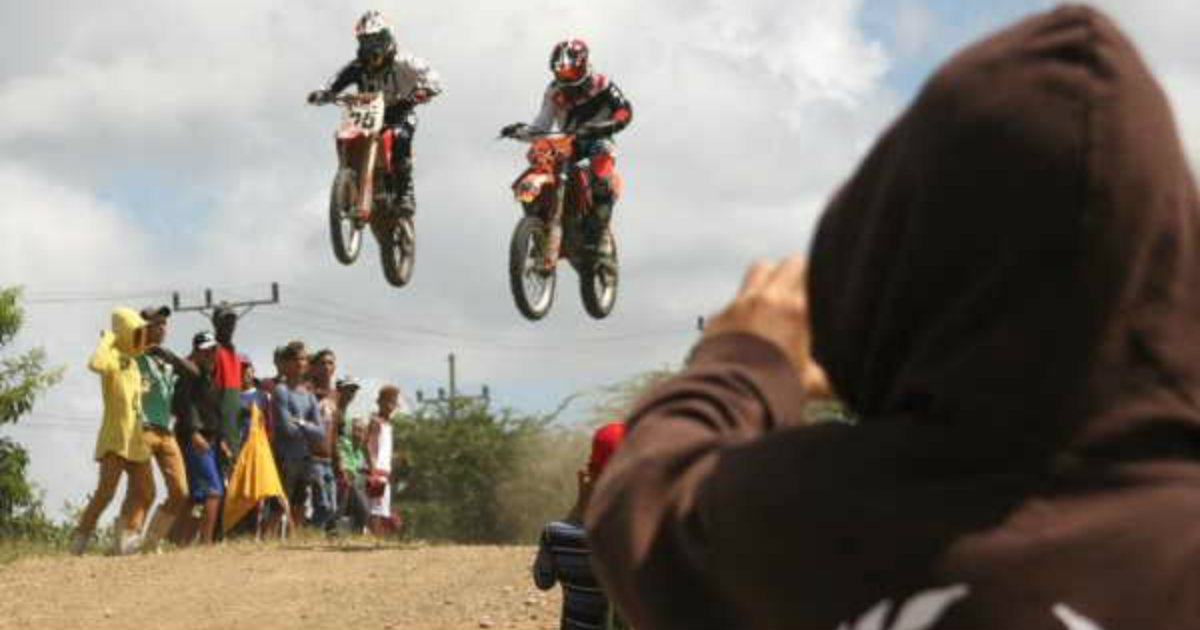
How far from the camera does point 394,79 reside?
56.4 ft

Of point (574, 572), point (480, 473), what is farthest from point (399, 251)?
→ point (480, 473)

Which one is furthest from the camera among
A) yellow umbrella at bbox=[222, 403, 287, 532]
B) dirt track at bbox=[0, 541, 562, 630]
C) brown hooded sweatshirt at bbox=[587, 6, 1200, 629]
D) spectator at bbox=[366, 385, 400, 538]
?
spectator at bbox=[366, 385, 400, 538]

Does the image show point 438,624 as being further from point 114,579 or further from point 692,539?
point 692,539

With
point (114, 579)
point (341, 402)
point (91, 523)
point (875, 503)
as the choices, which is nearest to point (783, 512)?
point (875, 503)

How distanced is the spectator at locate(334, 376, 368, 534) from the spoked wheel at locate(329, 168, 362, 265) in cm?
121

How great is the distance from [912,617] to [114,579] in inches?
525

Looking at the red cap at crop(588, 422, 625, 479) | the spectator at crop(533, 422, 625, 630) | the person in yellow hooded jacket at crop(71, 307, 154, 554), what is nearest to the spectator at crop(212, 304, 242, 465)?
the person in yellow hooded jacket at crop(71, 307, 154, 554)

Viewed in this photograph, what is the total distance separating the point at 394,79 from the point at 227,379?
2595mm

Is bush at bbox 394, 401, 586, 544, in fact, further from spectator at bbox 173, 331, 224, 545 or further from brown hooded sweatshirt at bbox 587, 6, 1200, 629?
brown hooded sweatshirt at bbox 587, 6, 1200, 629

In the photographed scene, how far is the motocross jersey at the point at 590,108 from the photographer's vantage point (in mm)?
17000

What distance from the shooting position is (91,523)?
53.3 feet

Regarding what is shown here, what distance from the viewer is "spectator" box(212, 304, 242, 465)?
1587 cm

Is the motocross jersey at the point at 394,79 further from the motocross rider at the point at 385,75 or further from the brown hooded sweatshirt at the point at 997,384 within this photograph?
the brown hooded sweatshirt at the point at 997,384

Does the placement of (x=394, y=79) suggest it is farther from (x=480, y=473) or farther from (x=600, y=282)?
(x=480, y=473)
